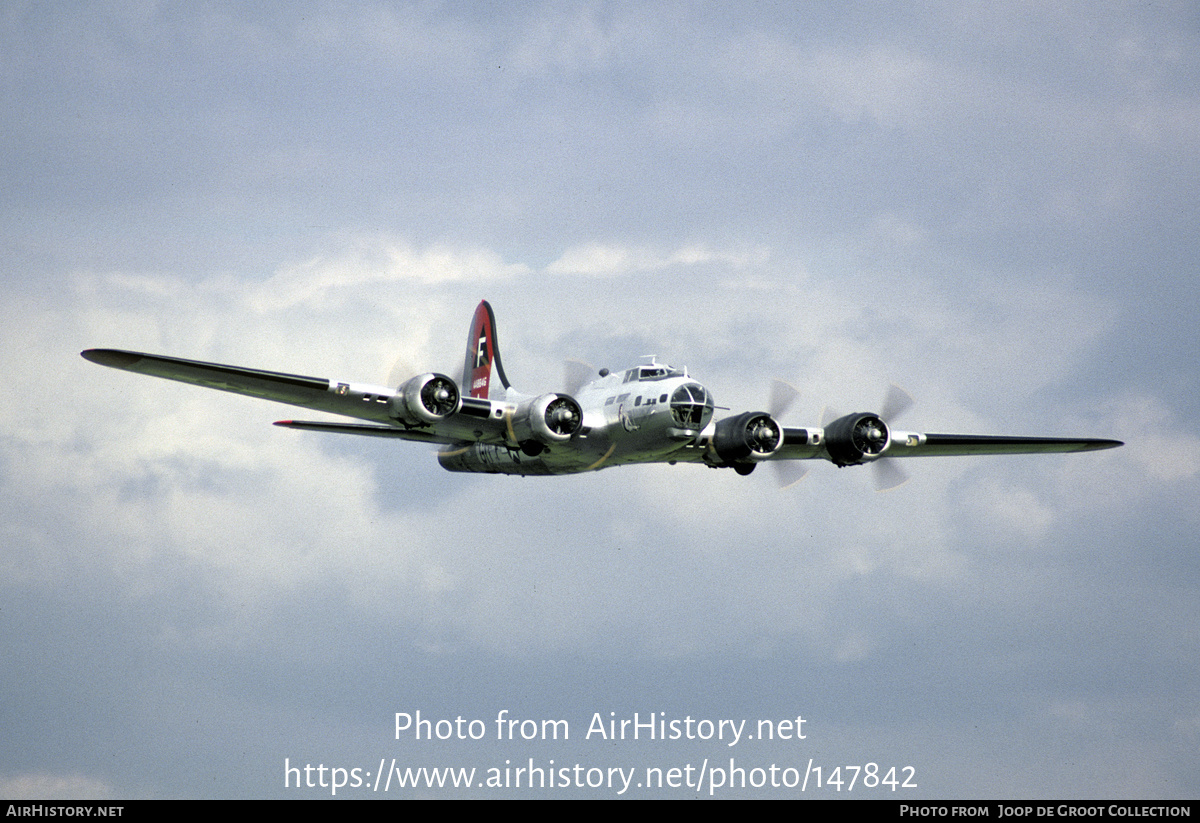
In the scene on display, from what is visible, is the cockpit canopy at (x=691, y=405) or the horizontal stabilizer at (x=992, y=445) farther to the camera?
the horizontal stabilizer at (x=992, y=445)

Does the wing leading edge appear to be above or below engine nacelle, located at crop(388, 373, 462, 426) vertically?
above

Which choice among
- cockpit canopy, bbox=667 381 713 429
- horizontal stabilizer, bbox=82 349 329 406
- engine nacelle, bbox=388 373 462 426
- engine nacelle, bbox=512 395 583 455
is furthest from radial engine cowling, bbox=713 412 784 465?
horizontal stabilizer, bbox=82 349 329 406

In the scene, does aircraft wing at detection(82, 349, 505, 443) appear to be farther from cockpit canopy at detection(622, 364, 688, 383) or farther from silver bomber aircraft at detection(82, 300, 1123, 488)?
cockpit canopy at detection(622, 364, 688, 383)

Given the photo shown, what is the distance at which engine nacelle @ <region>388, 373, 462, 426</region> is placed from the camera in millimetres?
34750

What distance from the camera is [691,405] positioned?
3569 cm

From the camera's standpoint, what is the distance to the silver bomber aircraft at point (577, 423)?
114ft

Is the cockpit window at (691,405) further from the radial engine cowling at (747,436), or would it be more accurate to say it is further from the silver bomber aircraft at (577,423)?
the radial engine cowling at (747,436)

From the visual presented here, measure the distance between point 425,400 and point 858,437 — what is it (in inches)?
595

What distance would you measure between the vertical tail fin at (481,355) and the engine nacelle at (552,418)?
10689 mm

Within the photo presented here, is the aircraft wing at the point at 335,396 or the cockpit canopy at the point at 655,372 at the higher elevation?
the cockpit canopy at the point at 655,372

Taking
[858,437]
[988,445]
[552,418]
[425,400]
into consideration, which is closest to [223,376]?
[425,400]

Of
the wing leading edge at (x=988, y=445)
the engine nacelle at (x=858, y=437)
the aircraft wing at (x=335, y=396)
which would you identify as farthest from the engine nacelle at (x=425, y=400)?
the wing leading edge at (x=988, y=445)

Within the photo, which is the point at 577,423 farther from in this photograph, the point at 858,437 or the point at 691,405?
the point at 858,437
